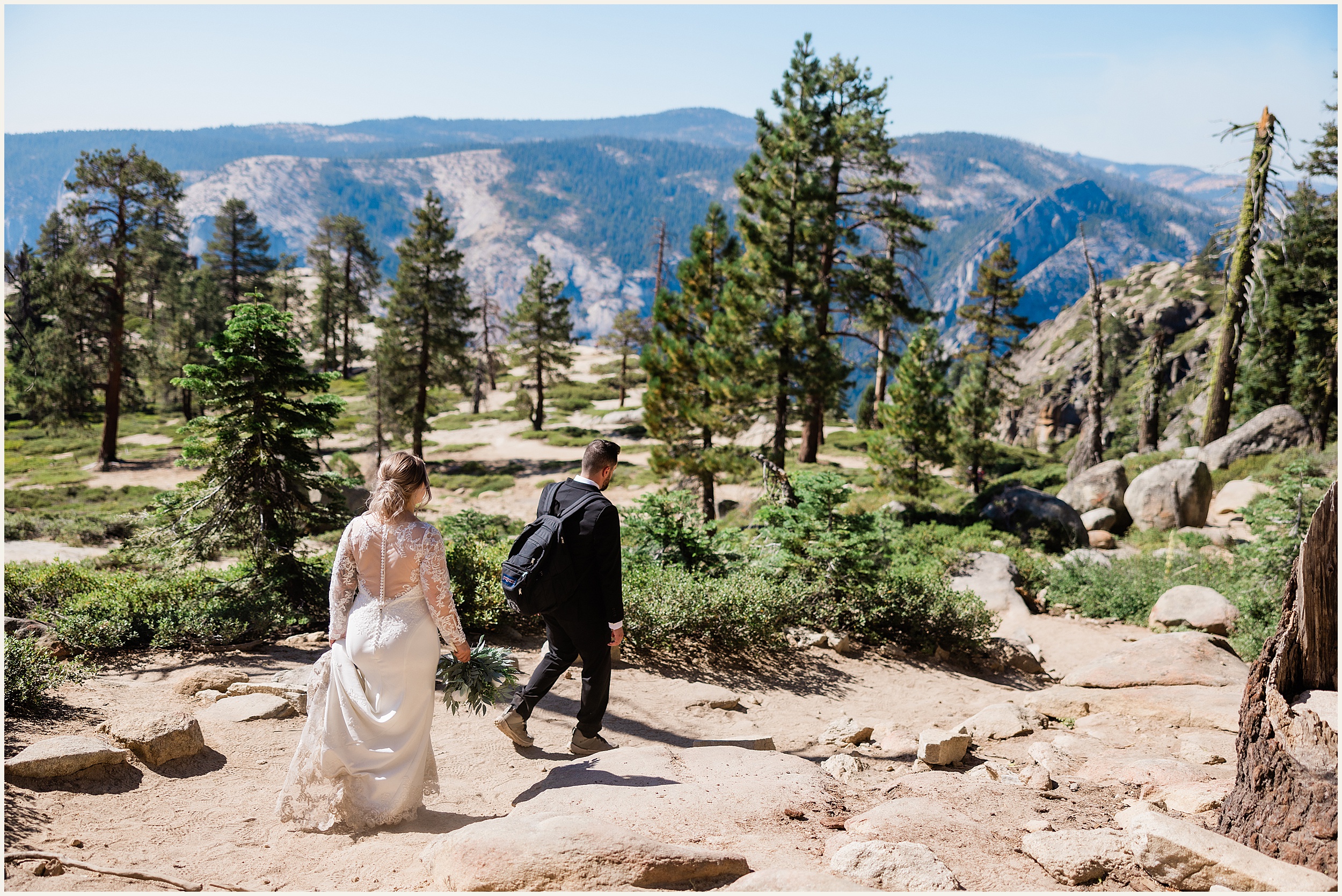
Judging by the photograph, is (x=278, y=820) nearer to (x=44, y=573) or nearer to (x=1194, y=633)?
(x=44, y=573)

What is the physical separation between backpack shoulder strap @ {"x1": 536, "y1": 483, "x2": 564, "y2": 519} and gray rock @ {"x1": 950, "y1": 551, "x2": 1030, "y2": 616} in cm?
847

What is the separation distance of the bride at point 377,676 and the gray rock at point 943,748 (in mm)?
3197

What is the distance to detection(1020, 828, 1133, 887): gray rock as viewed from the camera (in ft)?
10.5

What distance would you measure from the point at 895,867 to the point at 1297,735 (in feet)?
6.24

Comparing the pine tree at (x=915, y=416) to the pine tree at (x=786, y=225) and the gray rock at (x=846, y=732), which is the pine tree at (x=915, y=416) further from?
the gray rock at (x=846, y=732)

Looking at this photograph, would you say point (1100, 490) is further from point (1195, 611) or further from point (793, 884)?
point (793, 884)

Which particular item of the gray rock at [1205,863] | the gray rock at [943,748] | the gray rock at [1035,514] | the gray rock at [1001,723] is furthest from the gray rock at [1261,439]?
the gray rock at [1205,863]

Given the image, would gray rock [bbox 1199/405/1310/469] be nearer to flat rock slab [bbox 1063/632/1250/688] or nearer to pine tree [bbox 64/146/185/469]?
flat rock slab [bbox 1063/632/1250/688]

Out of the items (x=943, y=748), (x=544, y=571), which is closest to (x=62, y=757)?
(x=544, y=571)

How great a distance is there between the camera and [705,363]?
18000 millimetres

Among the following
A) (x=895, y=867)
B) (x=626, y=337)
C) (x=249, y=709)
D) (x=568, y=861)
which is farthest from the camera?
(x=626, y=337)

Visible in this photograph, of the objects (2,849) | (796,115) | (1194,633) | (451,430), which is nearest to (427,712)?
(2,849)

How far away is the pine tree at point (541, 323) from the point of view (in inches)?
1549

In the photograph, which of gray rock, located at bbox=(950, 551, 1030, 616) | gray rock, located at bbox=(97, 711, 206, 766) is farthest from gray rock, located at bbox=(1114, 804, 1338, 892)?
gray rock, located at bbox=(950, 551, 1030, 616)
